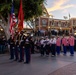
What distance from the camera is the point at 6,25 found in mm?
23047

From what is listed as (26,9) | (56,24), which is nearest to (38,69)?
(26,9)

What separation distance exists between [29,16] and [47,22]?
5680cm

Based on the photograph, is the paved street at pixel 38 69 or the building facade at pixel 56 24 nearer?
the paved street at pixel 38 69

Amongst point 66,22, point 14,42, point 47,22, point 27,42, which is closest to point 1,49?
point 14,42

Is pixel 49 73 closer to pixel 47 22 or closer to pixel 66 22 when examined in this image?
pixel 47 22

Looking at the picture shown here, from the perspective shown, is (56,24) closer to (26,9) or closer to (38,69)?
(26,9)

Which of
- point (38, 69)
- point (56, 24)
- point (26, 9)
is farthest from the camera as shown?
point (56, 24)

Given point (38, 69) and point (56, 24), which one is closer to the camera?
point (38, 69)

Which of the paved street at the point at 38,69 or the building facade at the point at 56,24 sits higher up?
the building facade at the point at 56,24

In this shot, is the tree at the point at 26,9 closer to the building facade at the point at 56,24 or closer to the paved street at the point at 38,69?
the paved street at the point at 38,69

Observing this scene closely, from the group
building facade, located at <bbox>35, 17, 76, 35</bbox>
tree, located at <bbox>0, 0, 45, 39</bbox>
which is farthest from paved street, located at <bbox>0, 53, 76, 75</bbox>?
building facade, located at <bbox>35, 17, 76, 35</bbox>

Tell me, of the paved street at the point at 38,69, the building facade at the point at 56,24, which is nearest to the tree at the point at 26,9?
the paved street at the point at 38,69

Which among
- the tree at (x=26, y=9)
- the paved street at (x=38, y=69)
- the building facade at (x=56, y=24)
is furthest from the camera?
the building facade at (x=56, y=24)

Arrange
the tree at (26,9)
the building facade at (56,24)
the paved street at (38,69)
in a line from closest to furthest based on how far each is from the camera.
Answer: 1. the paved street at (38,69)
2. the tree at (26,9)
3. the building facade at (56,24)
